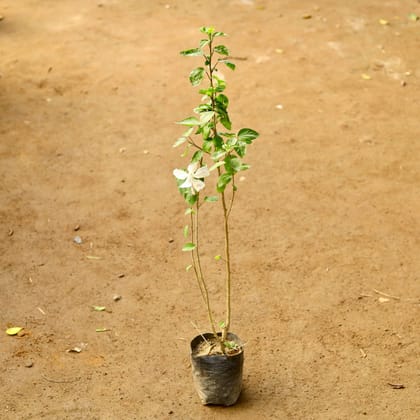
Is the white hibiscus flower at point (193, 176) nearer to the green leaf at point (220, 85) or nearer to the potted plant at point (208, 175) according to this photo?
the potted plant at point (208, 175)

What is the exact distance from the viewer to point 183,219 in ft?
18.2

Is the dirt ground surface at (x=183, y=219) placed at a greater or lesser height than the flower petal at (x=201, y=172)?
lesser

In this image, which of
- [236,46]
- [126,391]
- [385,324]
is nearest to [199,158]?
[126,391]

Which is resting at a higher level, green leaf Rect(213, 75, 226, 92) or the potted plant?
green leaf Rect(213, 75, 226, 92)

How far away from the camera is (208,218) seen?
5.59 meters

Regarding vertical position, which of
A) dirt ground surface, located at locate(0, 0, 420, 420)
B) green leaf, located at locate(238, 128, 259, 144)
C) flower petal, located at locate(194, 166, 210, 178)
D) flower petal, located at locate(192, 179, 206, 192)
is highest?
green leaf, located at locate(238, 128, 259, 144)

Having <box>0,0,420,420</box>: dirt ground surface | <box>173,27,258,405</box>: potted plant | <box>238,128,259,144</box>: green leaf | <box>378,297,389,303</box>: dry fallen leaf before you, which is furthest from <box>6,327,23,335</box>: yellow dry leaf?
<box>378,297,389,303</box>: dry fallen leaf

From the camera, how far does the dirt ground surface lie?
4.09m

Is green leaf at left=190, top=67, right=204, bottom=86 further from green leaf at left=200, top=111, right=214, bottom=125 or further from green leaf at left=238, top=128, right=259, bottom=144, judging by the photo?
green leaf at left=238, top=128, right=259, bottom=144

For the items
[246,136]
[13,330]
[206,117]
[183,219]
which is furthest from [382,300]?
[13,330]

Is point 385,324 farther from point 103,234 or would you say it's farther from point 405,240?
point 103,234

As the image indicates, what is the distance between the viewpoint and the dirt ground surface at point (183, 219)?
13.4ft

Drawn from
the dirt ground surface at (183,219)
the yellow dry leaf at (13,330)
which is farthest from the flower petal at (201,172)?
the yellow dry leaf at (13,330)

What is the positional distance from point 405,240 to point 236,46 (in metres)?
3.73
